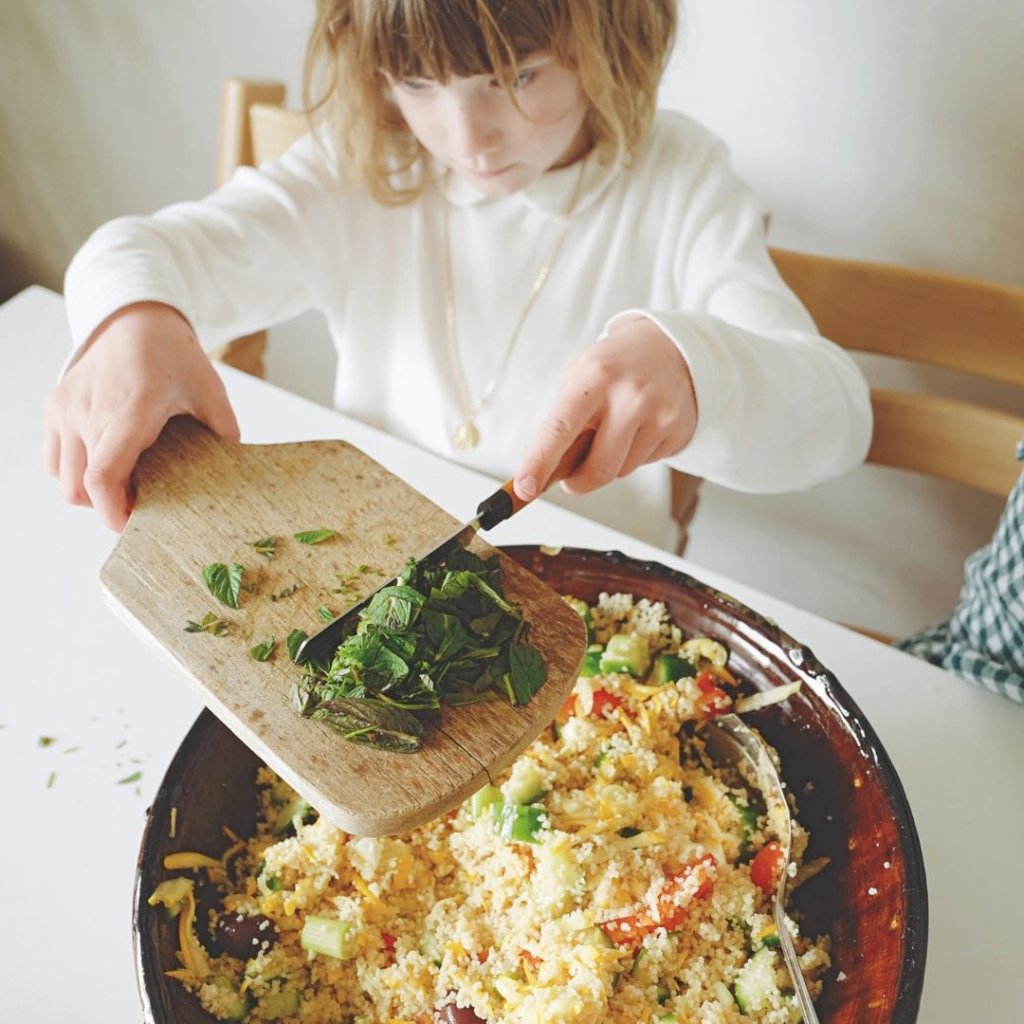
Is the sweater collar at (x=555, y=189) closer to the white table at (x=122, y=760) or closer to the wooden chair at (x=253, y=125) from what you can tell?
the wooden chair at (x=253, y=125)

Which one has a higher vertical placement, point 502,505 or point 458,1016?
point 502,505

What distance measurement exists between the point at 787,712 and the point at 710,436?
0.98 ft

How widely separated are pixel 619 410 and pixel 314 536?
0.89 feet

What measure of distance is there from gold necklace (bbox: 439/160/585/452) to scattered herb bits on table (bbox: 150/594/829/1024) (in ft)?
2.12

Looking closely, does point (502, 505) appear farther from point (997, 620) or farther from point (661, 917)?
point (997, 620)

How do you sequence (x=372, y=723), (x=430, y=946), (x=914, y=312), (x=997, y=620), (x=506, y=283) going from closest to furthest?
(x=372, y=723)
(x=430, y=946)
(x=997, y=620)
(x=914, y=312)
(x=506, y=283)

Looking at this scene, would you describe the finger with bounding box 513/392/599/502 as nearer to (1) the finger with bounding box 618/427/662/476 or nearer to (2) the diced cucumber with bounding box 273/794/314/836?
(1) the finger with bounding box 618/427/662/476

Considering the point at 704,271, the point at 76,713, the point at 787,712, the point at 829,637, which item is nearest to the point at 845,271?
the point at 704,271

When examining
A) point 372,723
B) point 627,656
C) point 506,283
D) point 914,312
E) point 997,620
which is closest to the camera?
point 372,723

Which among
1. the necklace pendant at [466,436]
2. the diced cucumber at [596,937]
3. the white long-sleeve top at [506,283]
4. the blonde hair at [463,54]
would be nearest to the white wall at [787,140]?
the white long-sleeve top at [506,283]

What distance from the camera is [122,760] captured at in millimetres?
855

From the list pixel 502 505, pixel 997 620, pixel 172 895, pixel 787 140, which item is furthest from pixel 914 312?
A: pixel 172 895

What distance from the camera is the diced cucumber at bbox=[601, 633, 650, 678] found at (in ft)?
2.64

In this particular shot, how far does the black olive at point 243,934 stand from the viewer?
677mm
